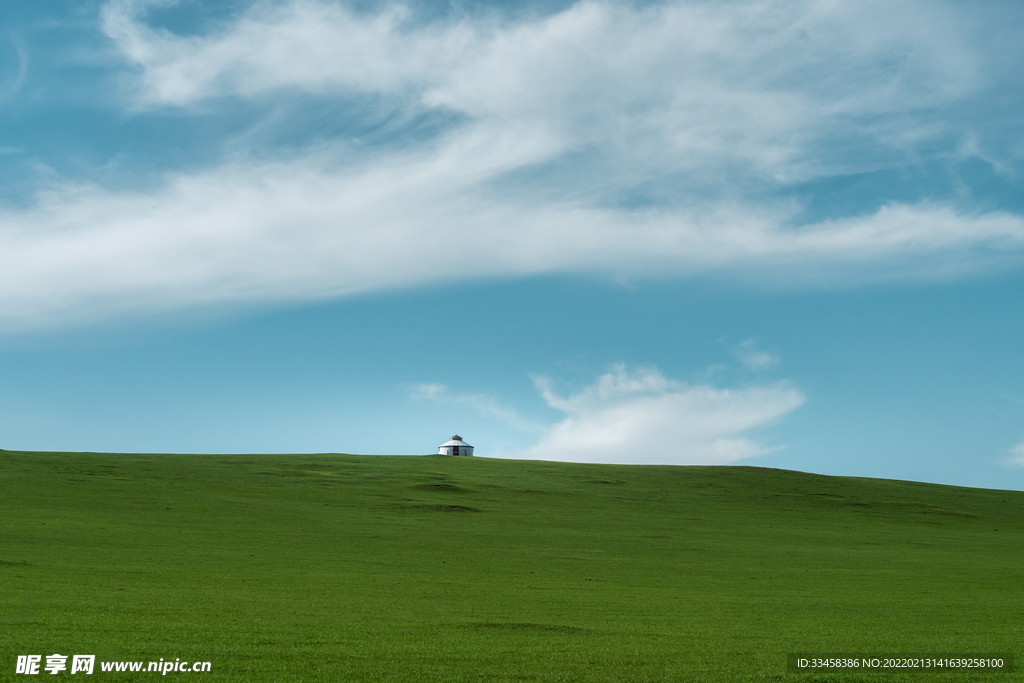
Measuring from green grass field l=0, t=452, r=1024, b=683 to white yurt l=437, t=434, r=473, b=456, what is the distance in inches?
1417

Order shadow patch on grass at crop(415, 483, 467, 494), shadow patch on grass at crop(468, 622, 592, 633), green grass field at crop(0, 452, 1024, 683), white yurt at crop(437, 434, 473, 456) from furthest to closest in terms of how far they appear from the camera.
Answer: white yurt at crop(437, 434, 473, 456) < shadow patch on grass at crop(415, 483, 467, 494) < shadow patch on grass at crop(468, 622, 592, 633) < green grass field at crop(0, 452, 1024, 683)

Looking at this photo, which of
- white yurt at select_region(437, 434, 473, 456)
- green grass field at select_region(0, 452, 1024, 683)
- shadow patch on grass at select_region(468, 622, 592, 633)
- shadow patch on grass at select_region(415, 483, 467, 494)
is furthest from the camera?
white yurt at select_region(437, 434, 473, 456)

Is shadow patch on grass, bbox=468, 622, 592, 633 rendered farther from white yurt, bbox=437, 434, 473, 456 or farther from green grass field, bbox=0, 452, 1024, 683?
white yurt, bbox=437, 434, 473, 456

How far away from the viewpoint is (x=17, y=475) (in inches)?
1759

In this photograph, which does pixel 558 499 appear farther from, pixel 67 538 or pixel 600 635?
pixel 600 635

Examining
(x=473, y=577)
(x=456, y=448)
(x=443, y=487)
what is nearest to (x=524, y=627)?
(x=473, y=577)

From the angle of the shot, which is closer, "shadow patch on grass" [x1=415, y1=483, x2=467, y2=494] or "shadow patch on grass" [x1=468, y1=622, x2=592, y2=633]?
"shadow patch on grass" [x1=468, y1=622, x2=592, y2=633]

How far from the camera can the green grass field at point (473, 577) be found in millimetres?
11562

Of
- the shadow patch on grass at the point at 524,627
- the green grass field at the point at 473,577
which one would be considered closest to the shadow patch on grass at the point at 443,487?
the green grass field at the point at 473,577

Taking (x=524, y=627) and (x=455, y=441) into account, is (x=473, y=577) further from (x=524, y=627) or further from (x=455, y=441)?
(x=455, y=441)

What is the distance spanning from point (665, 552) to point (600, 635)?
17536 millimetres

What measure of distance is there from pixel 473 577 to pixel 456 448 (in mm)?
69753

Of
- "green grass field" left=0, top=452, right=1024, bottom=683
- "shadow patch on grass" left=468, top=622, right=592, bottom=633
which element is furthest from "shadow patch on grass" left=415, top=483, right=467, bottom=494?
"shadow patch on grass" left=468, top=622, right=592, bottom=633

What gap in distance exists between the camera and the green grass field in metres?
11.6
